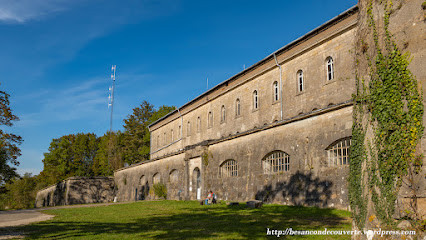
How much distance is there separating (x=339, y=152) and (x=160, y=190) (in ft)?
62.7

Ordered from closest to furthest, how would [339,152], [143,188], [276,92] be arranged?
[339,152]
[276,92]
[143,188]

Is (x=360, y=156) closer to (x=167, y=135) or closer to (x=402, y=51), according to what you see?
(x=402, y=51)

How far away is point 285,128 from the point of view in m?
16.8

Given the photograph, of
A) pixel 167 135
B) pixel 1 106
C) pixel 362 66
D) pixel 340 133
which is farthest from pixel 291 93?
pixel 167 135

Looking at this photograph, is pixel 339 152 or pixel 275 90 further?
pixel 275 90

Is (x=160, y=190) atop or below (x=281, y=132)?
below

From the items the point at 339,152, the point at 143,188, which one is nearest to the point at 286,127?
the point at 339,152

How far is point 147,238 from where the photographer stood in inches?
336

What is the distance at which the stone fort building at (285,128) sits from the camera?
13875 mm

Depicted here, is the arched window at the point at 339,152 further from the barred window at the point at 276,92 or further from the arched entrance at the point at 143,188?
the arched entrance at the point at 143,188

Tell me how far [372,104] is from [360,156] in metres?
1.11

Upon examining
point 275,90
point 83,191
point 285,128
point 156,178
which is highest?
point 275,90

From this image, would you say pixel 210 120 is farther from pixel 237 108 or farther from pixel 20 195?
pixel 20 195

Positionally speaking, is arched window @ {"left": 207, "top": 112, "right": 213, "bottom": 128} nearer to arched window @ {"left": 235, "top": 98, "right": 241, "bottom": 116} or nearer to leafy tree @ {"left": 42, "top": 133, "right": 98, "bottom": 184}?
arched window @ {"left": 235, "top": 98, "right": 241, "bottom": 116}
